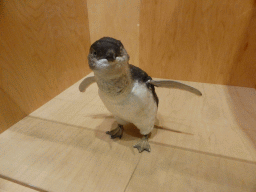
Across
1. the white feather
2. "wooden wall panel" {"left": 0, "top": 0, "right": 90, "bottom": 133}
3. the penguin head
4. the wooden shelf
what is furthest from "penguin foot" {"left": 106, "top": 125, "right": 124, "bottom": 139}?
"wooden wall panel" {"left": 0, "top": 0, "right": 90, "bottom": 133}

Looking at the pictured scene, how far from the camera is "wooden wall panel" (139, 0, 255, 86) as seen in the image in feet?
3.63

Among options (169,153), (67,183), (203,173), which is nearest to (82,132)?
(67,183)

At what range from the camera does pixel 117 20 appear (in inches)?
48.4

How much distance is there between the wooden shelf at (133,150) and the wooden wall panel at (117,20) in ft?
1.67

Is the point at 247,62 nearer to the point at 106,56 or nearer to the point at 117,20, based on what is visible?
the point at 117,20

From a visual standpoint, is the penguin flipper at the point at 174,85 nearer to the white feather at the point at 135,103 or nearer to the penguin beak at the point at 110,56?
the white feather at the point at 135,103

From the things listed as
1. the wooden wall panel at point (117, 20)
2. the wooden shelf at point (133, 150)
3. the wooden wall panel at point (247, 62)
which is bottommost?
the wooden shelf at point (133, 150)

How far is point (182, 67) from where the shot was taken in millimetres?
1312

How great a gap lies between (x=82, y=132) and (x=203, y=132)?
0.55m

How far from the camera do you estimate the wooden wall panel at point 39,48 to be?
2.78ft

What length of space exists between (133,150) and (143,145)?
0.05 m

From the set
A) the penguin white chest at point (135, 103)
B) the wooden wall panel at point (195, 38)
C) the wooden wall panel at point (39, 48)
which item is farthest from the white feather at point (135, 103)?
the wooden wall panel at point (195, 38)

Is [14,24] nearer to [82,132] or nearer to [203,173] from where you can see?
[82,132]

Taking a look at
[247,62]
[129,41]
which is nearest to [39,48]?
[129,41]
